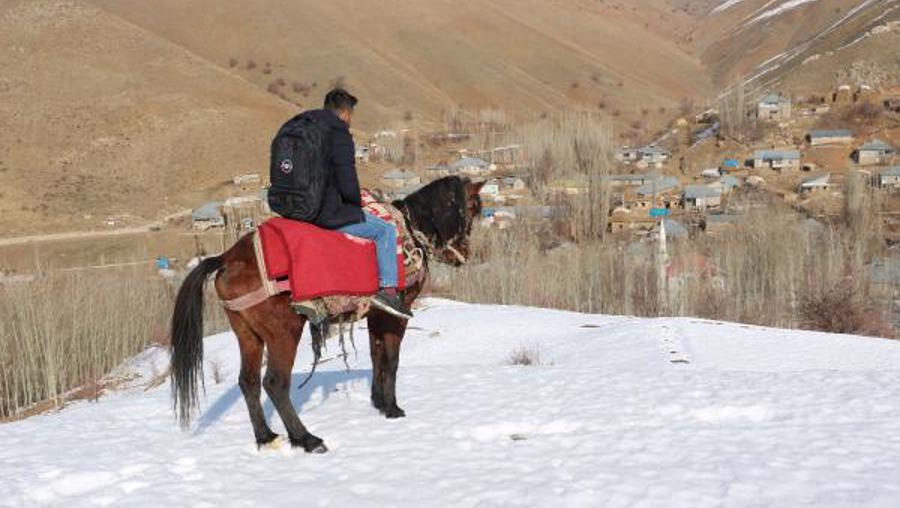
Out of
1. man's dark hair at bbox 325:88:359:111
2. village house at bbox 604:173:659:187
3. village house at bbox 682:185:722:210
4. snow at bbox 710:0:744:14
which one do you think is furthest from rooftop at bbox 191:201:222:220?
snow at bbox 710:0:744:14

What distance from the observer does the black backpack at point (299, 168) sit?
5027mm

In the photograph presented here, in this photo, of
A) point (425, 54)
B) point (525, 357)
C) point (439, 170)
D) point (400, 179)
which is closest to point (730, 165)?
point (439, 170)

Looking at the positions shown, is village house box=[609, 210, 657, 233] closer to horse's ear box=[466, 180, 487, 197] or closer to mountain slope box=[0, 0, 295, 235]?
mountain slope box=[0, 0, 295, 235]

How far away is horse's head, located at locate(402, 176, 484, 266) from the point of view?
5.94 m

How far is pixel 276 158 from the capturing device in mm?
5082

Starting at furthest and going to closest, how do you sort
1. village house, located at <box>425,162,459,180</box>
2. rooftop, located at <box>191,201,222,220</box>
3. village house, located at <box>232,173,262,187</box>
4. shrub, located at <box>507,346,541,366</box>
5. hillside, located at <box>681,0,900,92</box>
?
hillside, located at <box>681,0,900,92</box>, village house, located at <box>425,162,459,180</box>, village house, located at <box>232,173,262,187</box>, rooftop, located at <box>191,201,222,220</box>, shrub, located at <box>507,346,541,366</box>

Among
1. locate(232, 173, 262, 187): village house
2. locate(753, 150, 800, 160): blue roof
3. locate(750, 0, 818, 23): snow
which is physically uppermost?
locate(750, 0, 818, 23): snow

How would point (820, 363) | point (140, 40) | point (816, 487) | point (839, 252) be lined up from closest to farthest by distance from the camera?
point (816, 487) < point (820, 363) < point (839, 252) < point (140, 40)

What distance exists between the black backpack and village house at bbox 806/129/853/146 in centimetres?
5912

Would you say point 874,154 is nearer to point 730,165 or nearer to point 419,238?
point 730,165

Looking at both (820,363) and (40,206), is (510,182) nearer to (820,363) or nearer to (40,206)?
(40,206)

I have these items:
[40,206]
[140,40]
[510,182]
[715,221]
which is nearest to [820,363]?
[715,221]

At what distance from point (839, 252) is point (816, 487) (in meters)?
30.1

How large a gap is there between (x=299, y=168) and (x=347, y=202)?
1.40 feet
